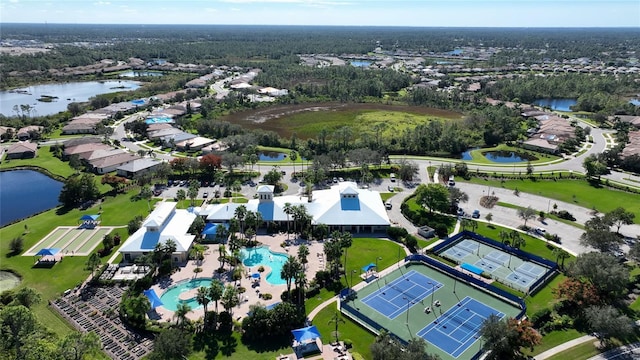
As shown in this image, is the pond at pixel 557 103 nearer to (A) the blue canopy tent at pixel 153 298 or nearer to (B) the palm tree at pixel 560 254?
(B) the palm tree at pixel 560 254

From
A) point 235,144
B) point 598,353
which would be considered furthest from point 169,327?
point 235,144

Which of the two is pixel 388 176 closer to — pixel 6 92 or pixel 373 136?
pixel 373 136

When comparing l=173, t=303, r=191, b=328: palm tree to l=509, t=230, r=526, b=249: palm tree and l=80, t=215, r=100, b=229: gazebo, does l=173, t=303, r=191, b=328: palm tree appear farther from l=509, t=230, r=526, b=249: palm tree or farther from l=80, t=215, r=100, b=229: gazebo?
l=509, t=230, r=526, b=249: palm tree

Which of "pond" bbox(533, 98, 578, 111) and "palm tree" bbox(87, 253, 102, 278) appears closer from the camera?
"palm tree" bbox(87, 253, 102, 278)

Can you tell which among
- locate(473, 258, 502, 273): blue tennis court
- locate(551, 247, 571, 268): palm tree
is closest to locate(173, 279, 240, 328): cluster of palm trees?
locate(473, 258, 502, 273): blue tennis court

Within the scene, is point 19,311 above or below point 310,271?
above

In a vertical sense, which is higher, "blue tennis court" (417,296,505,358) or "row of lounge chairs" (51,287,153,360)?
"row of lounge chairs" (51,287,153,360)
